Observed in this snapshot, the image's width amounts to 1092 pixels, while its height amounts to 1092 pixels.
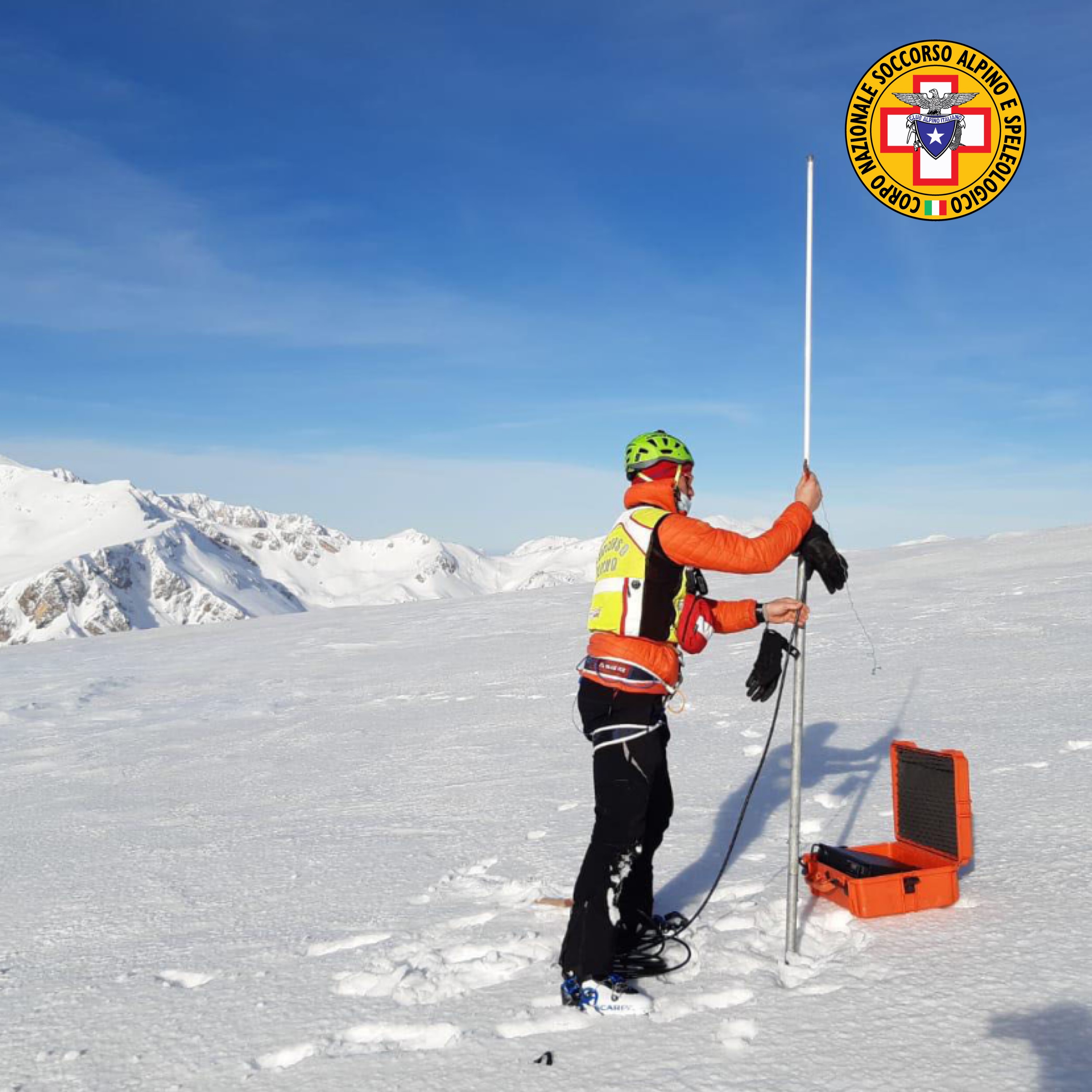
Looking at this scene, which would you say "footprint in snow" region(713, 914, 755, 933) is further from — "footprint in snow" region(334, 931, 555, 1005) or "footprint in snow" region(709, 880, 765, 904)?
"footprint in snow" region(334, 931, 555, 1005)

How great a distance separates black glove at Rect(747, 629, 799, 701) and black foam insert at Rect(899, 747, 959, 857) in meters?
1.03

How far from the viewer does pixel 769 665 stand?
388 cm

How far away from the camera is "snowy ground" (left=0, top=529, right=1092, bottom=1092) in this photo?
3158 millimetres

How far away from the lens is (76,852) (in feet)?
19.9

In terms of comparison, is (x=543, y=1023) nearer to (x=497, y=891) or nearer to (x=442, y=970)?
(x=442, y=970)

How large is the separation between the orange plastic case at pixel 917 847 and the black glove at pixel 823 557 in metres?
1.16

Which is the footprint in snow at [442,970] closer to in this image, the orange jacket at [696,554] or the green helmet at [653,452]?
the orange jacket at [696,554]

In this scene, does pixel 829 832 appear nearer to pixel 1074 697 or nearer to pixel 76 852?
pixel 1074 697

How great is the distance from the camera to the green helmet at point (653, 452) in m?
3.89

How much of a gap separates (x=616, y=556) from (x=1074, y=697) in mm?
5588

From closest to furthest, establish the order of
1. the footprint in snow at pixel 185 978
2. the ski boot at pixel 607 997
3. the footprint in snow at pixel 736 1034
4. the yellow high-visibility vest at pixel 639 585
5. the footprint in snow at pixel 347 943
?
the footprint in snow at pixel 736 1034
the ski boot at pixel 607 997
the yellow high-visibility vest at pixel 639 585
the footprint in snow at pixel 185 978
the footprint in snow at pixel 347 943

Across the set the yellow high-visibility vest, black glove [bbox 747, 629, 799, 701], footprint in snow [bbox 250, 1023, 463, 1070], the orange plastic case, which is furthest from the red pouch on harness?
footprint in snow [bbox 250, 1023, 463, 1070]

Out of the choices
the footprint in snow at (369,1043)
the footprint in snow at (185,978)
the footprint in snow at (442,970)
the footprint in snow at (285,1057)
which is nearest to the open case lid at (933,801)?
the footprint in snow at (442,970)

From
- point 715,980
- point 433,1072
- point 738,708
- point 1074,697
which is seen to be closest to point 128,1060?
point 433,1072
